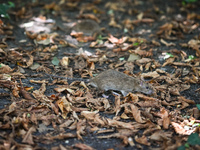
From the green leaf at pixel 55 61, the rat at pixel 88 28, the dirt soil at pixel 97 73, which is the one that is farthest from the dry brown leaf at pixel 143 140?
the rat at pixel 88 28

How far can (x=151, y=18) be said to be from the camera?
857 centimetres

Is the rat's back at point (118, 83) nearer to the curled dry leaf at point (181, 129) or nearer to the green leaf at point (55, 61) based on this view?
the curled dry leaf at point (181, 129)

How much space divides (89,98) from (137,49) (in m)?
2.37

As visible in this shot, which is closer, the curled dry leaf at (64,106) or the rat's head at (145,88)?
the curled dry leaf at (64,106)

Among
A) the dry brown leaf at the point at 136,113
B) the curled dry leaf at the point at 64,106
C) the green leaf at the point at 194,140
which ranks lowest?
the green leaf at the point at 194,140

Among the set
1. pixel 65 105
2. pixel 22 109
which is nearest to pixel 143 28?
pixel 65 105

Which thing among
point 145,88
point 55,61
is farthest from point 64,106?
point 55,61

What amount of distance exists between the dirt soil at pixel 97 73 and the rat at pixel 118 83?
92 mm

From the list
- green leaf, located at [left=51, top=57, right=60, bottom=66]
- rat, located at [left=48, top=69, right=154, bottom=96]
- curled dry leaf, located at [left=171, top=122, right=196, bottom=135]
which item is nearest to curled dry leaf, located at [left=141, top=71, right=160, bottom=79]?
rat, located at [left=48, top=69, right=154, bottom=96]

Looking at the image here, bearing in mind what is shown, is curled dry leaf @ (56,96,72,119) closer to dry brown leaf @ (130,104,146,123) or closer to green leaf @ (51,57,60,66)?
dry brown leaf @ (130,104,146,123)

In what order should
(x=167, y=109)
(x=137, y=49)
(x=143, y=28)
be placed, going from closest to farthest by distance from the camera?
(x=167, y=109) < (x=137, y=49) < (x=143, y=28)

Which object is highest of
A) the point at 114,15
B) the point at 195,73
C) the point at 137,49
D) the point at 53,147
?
the point at 114,15

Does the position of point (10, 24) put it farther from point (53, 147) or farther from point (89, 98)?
point (53, 147)

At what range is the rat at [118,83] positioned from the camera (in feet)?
16.2
